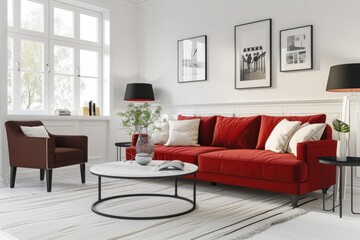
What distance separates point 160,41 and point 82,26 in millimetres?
1293

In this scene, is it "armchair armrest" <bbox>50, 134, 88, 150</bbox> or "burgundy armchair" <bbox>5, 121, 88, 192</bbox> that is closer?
"burgundy armchair" <bbox>5, 121, 88, 192</bbox>

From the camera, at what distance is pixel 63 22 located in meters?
5.53

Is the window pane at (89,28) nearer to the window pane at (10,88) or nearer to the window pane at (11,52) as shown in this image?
the window pane at (11,52)

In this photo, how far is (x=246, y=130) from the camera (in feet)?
14.4

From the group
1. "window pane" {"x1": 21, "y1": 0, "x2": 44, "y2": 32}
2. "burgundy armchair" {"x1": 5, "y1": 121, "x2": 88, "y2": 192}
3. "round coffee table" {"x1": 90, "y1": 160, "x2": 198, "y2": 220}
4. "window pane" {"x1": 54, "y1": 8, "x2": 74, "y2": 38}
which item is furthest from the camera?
"window pane" {"x1": 54, "y1": 8, "x2": 74, "y2": 38}

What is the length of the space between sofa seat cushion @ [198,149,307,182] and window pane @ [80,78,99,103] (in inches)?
106

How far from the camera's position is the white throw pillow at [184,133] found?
4.67 meters

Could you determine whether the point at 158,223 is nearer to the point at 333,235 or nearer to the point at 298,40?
the point at 333,235

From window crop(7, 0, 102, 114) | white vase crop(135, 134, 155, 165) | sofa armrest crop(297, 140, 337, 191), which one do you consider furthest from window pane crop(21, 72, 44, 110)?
sofa armrest crop(297, 140, 337, 191)

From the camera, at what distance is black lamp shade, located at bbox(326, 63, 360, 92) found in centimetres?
336

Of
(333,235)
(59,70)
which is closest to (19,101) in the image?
(59,70)

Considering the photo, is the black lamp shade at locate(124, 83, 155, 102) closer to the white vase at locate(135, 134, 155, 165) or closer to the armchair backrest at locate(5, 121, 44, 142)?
the armchair backrest at locate(5, 121, 44, 142)

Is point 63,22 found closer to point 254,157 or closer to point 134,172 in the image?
point 134,172

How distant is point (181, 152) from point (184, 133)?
0.54m
